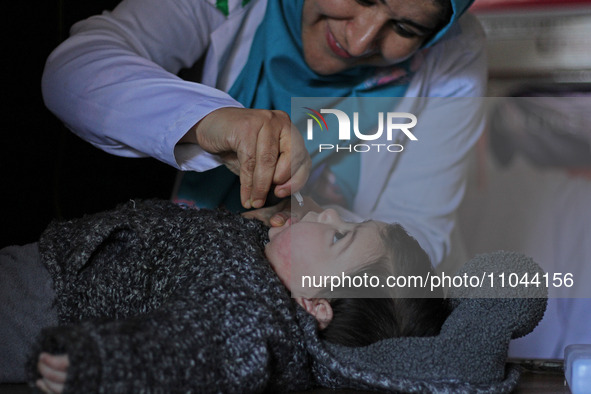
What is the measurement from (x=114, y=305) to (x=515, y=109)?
837mm

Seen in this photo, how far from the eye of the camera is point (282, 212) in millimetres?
1077

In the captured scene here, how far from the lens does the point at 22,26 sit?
4.32 feet

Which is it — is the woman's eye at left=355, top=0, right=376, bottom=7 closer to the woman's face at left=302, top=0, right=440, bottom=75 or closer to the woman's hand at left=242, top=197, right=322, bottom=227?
the woman's face at left=302, top=0, right=440, bottom=75

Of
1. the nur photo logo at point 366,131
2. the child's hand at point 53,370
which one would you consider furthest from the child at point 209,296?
the nur photo logo at point 366,131

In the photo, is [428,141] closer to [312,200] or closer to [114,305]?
[312,200]

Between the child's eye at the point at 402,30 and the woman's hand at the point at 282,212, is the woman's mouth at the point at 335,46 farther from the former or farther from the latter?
the woman's hand at the point at 282,212

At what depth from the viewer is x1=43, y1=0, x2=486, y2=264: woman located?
969 millimetres

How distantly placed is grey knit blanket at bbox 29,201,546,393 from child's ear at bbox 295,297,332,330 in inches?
1.1

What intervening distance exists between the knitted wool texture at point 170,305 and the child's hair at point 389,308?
0.08m

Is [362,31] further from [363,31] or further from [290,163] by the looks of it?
[290,163]

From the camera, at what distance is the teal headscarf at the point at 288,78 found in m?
1.23

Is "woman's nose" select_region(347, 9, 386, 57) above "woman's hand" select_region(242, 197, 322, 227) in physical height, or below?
above

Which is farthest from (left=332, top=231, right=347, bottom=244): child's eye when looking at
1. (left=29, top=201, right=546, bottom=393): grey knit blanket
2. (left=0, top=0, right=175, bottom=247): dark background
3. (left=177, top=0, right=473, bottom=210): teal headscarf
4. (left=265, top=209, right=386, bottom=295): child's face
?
(left=0, top=0, right=175, bottom=247): dark background

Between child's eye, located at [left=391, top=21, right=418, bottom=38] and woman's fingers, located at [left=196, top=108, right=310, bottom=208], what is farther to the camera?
child's eye, located at [left=391, top=21, right=418, bottom=38]
